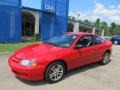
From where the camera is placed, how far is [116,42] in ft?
67.8

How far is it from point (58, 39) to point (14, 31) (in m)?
9.52

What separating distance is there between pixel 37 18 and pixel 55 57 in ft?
69.5

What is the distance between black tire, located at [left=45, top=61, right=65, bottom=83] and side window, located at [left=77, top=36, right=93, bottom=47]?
1240mm

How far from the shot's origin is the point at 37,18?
26.2 metres

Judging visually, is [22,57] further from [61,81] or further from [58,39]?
[58,39]

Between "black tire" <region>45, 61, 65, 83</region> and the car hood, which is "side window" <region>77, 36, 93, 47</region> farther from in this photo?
"black tire" <region>45, 61, 65, 83</region>

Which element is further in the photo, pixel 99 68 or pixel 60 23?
pixel 60 23

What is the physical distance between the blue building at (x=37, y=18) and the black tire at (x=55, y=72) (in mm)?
10258

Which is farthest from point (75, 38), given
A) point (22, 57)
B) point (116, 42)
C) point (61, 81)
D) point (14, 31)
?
point (116, 42)

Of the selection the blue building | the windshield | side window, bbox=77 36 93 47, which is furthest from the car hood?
the blue building

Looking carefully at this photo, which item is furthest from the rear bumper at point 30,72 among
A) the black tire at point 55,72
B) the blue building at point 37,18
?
the blue building at point 37,18

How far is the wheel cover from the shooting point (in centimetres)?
561

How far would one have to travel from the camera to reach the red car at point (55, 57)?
5262 mm

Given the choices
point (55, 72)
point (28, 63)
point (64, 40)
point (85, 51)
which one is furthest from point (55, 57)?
point (85, 51)
